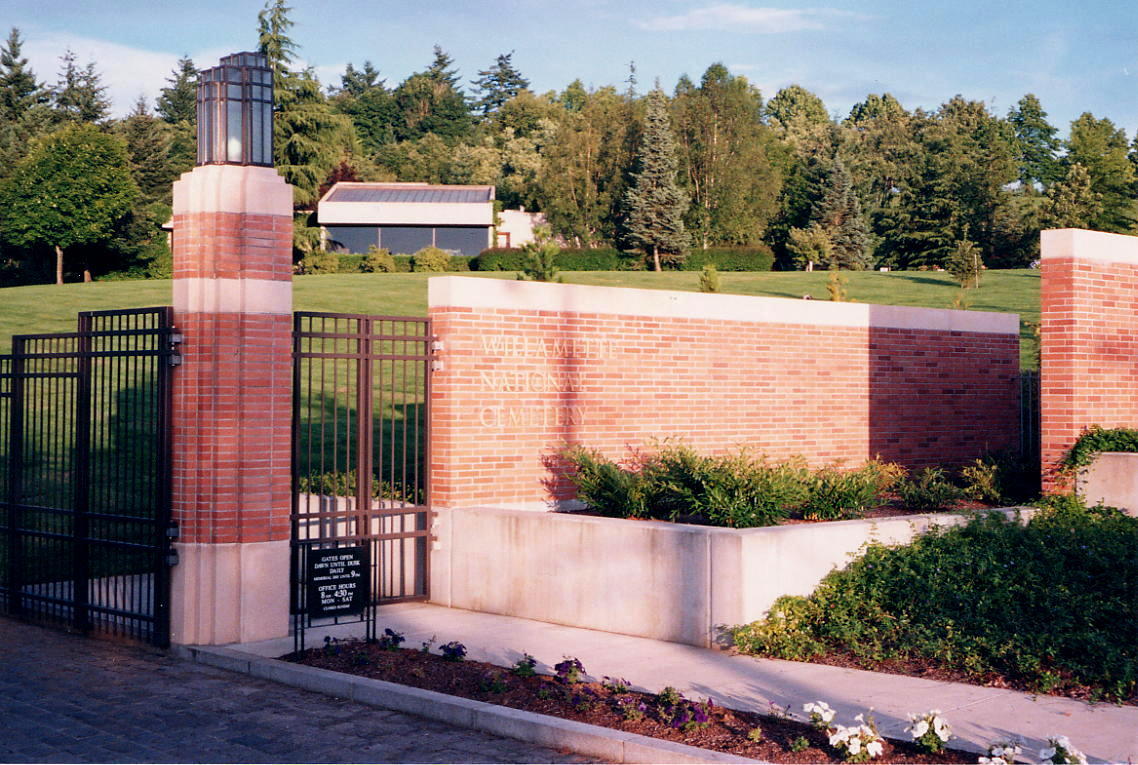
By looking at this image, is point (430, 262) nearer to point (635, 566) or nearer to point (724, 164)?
point (724, 164)

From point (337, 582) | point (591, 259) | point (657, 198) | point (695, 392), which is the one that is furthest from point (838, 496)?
point (657, 198)

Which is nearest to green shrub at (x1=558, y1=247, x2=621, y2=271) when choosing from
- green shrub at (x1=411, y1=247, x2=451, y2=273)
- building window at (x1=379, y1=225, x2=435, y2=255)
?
green shrub at (x1=411, y1=247, x2=451, y2=273)

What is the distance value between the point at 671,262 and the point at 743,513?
1993 inches

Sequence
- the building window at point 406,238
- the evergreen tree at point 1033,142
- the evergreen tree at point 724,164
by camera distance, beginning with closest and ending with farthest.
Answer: the building window at point 406,238, the evergreen tree at point 724,164, the evergreen tree at point 1033,142

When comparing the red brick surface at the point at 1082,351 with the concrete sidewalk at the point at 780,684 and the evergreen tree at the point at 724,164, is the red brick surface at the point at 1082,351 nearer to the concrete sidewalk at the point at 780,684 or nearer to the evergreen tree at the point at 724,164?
the concrete sidewalk at the point at 780,684

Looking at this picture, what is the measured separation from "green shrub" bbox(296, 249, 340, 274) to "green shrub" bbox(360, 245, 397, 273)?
153 cm

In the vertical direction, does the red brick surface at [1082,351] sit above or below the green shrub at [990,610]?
above

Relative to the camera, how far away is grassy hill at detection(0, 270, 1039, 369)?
36031mm

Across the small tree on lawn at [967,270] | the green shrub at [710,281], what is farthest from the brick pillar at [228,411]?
the small tree on lawn at [967,270]

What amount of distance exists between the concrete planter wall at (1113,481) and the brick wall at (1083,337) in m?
0.35

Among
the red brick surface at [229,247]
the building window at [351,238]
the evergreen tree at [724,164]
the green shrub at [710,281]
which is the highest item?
the evergreen tree at [724,164]

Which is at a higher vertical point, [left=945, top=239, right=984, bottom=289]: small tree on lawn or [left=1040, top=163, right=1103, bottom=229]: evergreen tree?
[left=1040, top=163, right=1103, bottom=229]: evergreen tree

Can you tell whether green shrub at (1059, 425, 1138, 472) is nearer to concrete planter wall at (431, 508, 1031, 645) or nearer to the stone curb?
concrete planter wall at (431, 508, 1031, 645)

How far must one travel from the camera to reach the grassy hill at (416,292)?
118 ft
